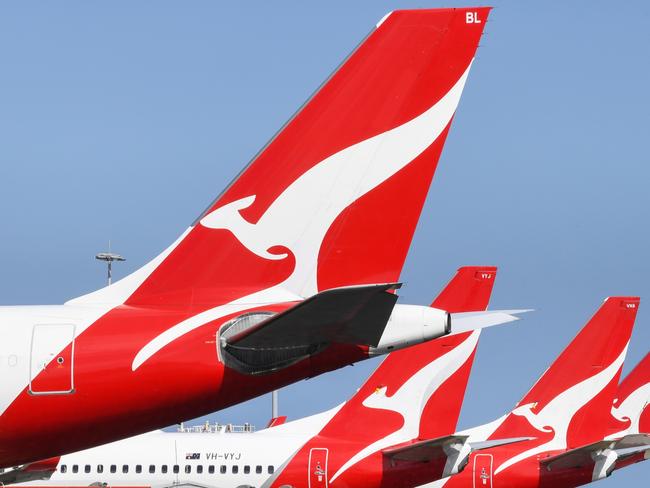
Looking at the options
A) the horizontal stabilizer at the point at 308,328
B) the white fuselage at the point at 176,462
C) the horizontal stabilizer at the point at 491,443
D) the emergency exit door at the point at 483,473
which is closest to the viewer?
the horizontal stabilizer at the point at 308,328

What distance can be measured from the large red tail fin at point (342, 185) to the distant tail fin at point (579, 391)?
68.3 feet

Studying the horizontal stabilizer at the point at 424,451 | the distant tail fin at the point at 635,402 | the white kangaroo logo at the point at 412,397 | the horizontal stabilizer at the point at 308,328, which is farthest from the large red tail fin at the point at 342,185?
the distant tail fin at the point at 635,402

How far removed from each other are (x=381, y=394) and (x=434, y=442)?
2204 millimetres

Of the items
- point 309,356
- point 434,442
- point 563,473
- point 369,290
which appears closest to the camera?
point 369,290

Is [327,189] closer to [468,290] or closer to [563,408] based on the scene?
[468,290]

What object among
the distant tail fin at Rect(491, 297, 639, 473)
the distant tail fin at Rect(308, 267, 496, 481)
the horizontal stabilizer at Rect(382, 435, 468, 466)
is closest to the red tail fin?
the distant tail fin at Rect(308, 267, 496, 481)

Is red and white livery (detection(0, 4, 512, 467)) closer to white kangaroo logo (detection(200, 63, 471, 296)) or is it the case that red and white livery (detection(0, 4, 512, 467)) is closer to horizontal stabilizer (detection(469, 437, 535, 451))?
white kangaroo logo (detection(200, 63, 471, 296))

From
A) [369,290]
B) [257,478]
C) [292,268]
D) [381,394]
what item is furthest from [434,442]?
[369,290]

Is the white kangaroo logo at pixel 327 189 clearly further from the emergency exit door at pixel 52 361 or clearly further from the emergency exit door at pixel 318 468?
the emergency exit door at pixel 318 468

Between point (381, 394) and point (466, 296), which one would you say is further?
point (466, 296)

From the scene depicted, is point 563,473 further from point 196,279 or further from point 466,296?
point 196,279

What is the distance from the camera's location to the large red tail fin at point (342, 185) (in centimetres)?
1235

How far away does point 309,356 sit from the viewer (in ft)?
37.9

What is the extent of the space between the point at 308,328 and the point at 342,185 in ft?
7.03
